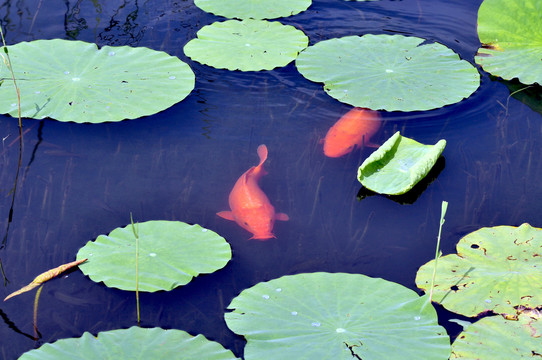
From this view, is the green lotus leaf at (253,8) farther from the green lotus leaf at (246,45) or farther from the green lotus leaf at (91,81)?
the green lotus leaf at (91,81)

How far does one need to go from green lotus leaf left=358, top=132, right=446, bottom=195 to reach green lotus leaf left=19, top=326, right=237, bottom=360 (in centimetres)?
155

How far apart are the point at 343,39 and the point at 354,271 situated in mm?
2500

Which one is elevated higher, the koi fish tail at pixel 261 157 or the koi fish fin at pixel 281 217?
the koi fish tail at pixel 261 157

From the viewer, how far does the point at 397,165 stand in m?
3.91

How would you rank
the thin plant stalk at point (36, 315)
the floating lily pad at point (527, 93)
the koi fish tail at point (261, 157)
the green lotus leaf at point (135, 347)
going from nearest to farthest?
the green lotus leaf at point (135, 347) → the thin plant stalk at point (36, 315) → the koi fish tail at point (261, 157) → the floating lily pad at point (527, 93)

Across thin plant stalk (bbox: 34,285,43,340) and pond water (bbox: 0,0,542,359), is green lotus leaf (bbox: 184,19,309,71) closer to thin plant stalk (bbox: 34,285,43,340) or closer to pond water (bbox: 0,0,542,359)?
pond water (bbox: 0,0,542,359)

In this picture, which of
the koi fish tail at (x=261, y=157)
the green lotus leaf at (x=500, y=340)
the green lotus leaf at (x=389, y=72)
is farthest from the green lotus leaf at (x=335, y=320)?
the green lotus leaf at (x=389, y=72)

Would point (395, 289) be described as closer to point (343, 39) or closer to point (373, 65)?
point (373, 65)

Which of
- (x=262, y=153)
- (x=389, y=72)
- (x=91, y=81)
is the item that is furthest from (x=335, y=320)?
(x=91, y=81)

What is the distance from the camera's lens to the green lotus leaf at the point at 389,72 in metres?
4.48

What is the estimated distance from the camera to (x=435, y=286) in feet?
10.2

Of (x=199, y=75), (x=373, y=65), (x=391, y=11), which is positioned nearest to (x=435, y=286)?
(x=373, y=65)

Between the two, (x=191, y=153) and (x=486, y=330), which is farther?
(x=191, y=153)

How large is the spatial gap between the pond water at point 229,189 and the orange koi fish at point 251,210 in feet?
0.20
